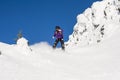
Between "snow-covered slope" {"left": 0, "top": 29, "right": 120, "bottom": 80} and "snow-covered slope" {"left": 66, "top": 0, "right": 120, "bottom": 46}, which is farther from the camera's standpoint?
"snow-covered slope" {"left": 66, "top": 0, "right": 120, "bottom": 46}

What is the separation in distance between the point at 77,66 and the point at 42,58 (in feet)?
8.20

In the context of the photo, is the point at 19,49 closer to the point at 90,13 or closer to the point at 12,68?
the point at 12,68

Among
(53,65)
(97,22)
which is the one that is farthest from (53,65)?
(97,22)

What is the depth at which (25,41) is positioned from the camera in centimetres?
2398

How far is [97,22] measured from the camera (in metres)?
63.9

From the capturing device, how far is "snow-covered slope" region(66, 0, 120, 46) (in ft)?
167

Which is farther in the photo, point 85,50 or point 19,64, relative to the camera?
point 85,50

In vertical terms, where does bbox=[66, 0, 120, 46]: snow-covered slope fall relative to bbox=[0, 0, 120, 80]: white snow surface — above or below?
above

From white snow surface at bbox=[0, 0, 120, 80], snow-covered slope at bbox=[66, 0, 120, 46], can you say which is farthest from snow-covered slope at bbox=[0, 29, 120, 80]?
snow-covered slope at bbox=[66, 0, 120, 46]

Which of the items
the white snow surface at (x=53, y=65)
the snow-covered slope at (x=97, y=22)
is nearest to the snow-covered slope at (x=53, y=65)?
the white snow surface at (x=53, y=65)

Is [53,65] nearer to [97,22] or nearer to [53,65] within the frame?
[53,65]

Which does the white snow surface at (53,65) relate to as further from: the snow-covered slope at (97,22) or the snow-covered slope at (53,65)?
the snow-covered slope at (97,22)

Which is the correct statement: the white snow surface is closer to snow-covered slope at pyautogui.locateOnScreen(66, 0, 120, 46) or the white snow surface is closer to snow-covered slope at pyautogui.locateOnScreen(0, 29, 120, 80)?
snow-covered slope at pyautogui.locateOnScreen(0, 29, 120, 80)

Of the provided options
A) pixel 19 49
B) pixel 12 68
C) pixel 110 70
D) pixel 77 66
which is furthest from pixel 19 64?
pixel 110 70
